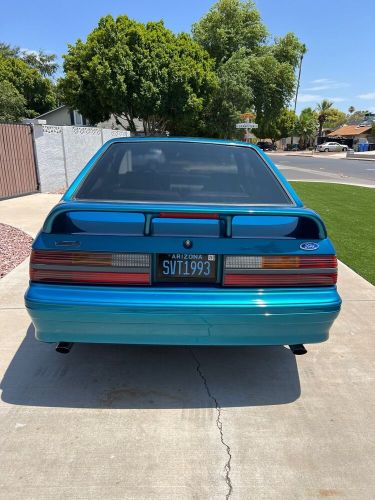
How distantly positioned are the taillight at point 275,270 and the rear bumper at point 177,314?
0.05m

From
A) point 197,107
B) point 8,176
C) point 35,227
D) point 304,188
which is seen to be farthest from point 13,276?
point 197,107

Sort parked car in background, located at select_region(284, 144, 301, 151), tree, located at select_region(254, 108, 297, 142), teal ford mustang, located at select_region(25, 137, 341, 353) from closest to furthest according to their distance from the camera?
1. teal ford mustang, located at select_region(25, 137, 341, 353)
2. tree, located at select_region(254, 108, 297, 142)
3. parked car in background, located at select_region(284, 144, 301, 151)

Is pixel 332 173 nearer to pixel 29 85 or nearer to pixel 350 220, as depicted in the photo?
pixel 350 220

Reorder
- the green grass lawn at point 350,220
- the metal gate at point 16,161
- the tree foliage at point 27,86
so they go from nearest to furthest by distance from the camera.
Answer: the green grass lawn at point 350,220 < the metal gate at point 16,161 < the tree foliage at point 27,86

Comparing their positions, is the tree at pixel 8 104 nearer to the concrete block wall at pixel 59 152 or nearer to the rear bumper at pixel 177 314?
the concrete block wall at pixel 59 152

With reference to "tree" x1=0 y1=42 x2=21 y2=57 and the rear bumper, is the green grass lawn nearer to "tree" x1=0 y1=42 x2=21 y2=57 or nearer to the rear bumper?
the rear bumper

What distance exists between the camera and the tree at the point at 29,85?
3775cm

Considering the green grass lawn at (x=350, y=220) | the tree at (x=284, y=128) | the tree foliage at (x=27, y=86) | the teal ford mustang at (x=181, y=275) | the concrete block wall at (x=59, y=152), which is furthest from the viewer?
the tree at (x=284, y=128)

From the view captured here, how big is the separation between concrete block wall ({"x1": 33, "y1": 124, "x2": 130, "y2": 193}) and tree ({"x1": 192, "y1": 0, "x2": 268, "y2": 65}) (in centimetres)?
1821

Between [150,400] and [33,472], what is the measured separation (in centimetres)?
81

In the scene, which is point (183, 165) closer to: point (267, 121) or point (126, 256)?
point (126, 256)

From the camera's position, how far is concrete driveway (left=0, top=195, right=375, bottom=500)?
2084 millimetres

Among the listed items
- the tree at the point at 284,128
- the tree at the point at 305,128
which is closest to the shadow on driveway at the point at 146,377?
the tree at the point at 284,128

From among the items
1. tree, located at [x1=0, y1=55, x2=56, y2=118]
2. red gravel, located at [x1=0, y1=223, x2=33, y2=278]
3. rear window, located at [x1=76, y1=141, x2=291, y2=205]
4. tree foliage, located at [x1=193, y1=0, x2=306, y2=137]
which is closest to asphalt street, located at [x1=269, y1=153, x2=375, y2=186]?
tree foliage, located at [x1=193, y1=0, x2=306, y2=137]
